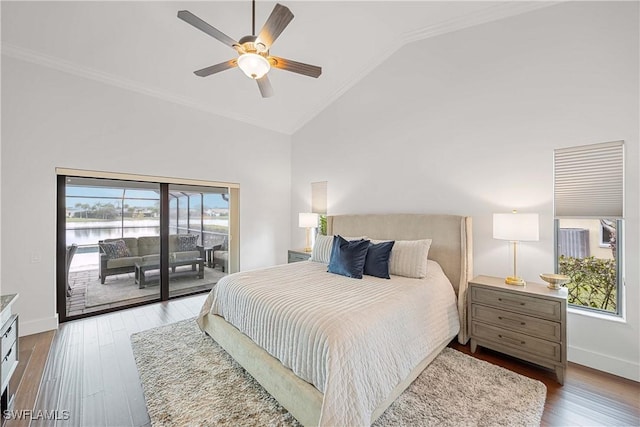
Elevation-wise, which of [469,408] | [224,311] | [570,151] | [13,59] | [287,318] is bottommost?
[469,408]

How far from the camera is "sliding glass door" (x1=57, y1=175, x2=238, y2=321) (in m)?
3.39

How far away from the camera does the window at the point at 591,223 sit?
2303mm

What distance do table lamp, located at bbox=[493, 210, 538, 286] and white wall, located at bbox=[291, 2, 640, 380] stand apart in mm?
319

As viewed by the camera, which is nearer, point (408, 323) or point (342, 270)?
point (408, 323)

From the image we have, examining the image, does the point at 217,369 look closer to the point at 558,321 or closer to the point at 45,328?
the point at 45,328

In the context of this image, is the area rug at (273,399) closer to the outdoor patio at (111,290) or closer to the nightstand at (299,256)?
the outdoor patio at (111,290)

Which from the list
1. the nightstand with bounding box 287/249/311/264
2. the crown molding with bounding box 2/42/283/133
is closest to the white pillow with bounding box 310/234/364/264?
the nightstand with bounding box 287/249/311/264

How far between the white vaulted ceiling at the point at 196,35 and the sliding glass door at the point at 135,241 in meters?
1.45

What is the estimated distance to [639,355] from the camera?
2.16 m

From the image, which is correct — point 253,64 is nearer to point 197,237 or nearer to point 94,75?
point 94,75

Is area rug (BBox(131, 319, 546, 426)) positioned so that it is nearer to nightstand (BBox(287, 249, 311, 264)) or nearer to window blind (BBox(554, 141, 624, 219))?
window blind (BBox(554, 141, 624, 219))

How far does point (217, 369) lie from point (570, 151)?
390 cm

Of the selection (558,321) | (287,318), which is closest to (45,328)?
(287,318)

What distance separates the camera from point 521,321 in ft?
7.69
